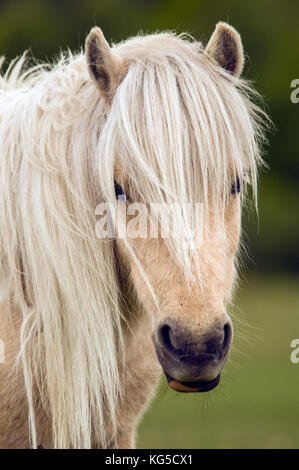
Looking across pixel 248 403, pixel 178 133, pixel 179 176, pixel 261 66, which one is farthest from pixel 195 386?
pixel 261 66

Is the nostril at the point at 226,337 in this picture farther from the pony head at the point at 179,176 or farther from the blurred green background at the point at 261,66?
the blurred green background at the point at 261,66

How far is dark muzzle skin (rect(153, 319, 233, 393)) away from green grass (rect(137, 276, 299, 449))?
3.11 feet

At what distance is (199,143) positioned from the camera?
2.76 meters

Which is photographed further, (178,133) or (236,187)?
(236,187)

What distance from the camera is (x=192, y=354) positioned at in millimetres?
2494

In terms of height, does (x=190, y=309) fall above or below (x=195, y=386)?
above

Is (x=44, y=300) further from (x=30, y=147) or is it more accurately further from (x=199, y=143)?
(x=199, y=143)

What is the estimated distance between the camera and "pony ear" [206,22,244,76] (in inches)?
118

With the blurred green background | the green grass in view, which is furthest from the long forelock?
the blurred green background

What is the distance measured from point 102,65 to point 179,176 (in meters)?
0.56

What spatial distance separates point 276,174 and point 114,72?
16.1 meters

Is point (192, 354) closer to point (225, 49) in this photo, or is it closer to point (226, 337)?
point (226, 337)

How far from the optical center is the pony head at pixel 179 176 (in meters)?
2.54
